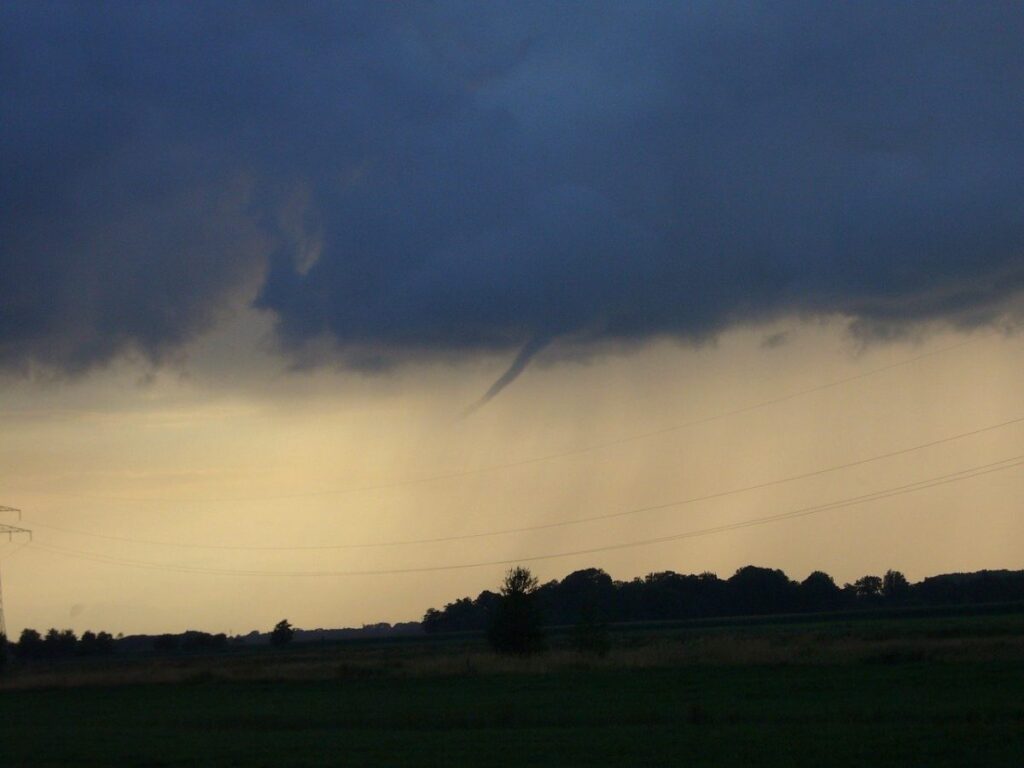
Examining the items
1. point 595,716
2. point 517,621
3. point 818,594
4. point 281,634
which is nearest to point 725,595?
point 818,594

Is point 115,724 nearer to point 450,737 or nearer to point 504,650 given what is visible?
point 450,737

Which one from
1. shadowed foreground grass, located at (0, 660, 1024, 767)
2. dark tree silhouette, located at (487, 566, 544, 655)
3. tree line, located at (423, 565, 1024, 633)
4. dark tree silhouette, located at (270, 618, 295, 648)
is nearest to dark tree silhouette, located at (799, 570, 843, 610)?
tree line, located at (423, 565, 1024, 633)

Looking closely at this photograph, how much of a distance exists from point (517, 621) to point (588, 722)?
40.8m

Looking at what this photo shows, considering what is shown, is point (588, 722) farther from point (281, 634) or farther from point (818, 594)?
point (818, 594)

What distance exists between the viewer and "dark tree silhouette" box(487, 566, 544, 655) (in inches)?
2625

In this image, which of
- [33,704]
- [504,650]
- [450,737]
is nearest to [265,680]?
[33,704]

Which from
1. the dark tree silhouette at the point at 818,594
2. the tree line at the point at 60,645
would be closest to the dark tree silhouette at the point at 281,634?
the tree line at the point at 60,645

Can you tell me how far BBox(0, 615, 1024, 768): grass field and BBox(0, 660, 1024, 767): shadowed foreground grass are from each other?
0.21 ft

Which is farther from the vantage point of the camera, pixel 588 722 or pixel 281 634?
pixel 281 634

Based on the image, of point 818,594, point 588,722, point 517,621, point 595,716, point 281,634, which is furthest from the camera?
point 818,594

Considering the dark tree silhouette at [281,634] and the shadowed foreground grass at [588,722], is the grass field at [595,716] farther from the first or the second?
the dark tree silhouette at [281,634]

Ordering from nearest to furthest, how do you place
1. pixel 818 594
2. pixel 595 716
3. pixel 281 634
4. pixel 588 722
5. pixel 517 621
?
pixel 588 722 < pixel 595 716 < pixel 517 621 < pixel 281 634 < pixel 818 594

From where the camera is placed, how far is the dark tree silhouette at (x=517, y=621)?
66.7 metres

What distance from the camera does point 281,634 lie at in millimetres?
152000
